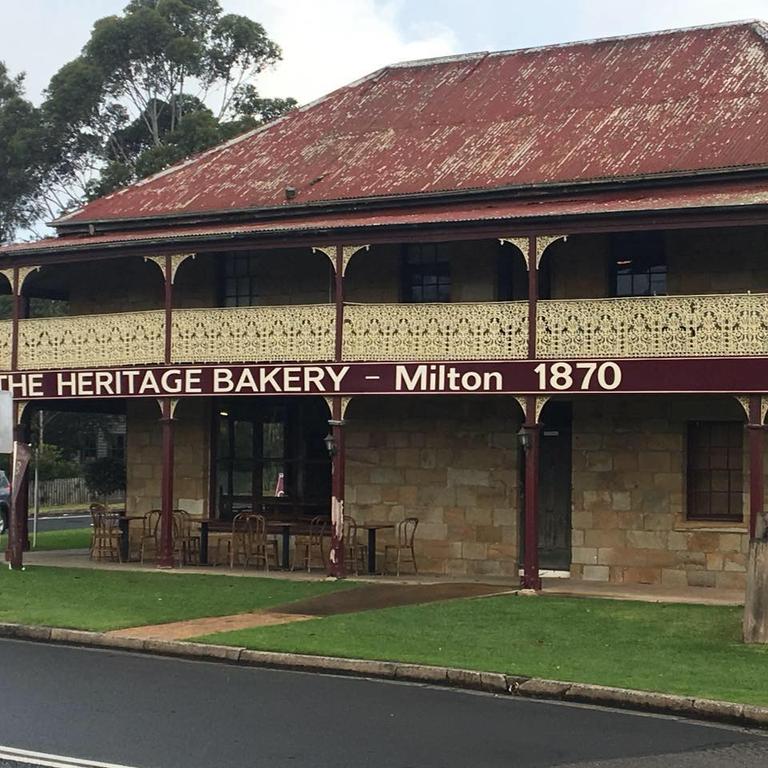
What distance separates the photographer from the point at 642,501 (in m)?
20.6

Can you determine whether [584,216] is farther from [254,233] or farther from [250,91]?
[250,91]

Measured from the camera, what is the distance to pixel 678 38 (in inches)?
984

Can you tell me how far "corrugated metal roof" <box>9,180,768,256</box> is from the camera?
18734mm

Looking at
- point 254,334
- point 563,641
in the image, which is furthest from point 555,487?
point 563,641

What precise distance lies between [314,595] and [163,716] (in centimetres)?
815

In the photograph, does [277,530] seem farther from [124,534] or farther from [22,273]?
[22,273]

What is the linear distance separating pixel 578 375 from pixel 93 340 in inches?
323

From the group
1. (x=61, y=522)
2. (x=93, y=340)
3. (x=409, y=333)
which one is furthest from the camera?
(x=61, y=522)

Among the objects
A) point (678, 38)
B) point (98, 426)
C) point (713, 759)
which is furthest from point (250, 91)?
point (713, 759)

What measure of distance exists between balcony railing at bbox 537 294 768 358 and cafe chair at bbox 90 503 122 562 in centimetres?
867

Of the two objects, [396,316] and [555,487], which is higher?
[396,316]

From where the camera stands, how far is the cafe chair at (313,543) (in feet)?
72.8

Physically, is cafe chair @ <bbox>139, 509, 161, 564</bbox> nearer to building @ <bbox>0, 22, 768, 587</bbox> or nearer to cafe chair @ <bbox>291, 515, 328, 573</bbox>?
building @ <bbox>0, 22, 768, 587</bbox>

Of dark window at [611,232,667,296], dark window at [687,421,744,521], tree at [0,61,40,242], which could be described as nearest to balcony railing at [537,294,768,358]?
dark window at [611,232,667,296]
